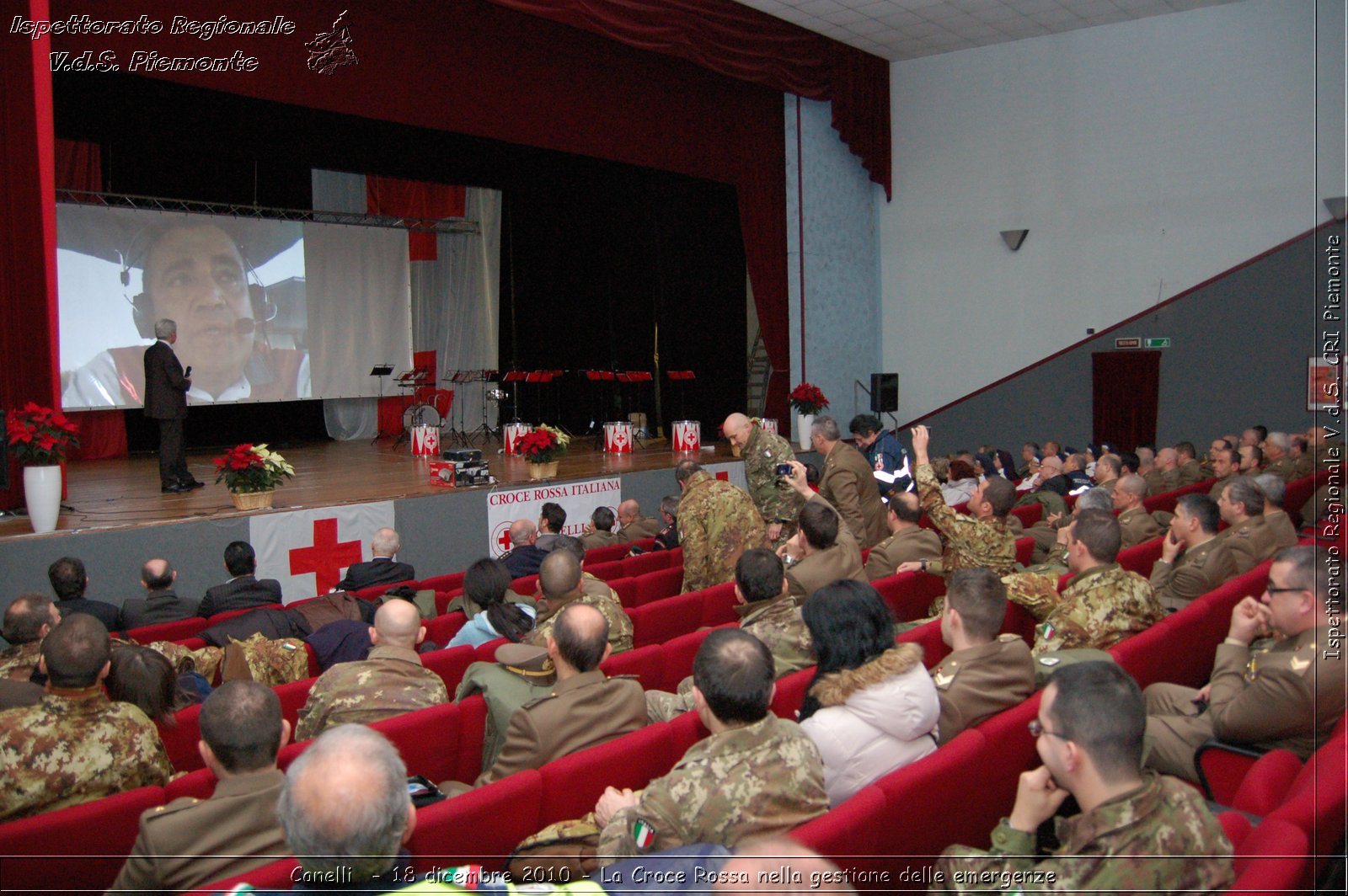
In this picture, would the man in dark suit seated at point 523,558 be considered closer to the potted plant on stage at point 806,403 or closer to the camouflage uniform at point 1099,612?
the camouflage uniform at point 1099,612

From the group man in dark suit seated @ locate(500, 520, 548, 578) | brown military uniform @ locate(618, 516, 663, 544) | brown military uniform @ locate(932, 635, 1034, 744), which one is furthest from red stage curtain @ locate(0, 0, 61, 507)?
brown military uniform @ locate(932, 635, 1034, 744)

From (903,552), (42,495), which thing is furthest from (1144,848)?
(42,495)

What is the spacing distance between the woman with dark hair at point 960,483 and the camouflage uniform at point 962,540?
2.78 metres

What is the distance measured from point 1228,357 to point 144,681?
10.6 meters

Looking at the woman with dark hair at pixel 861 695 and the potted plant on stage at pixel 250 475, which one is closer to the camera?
the woman with dark hair at pixel 861 695

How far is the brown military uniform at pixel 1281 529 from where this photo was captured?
13.4 ft

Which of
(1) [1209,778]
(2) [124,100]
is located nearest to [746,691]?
(1) [1209,778]

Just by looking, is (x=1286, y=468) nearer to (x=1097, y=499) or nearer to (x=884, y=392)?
(x=1097, y=499)

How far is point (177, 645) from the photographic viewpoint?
3.36 metres

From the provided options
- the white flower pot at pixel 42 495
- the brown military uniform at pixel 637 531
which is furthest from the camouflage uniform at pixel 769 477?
the white flower pot at pixel 42 495

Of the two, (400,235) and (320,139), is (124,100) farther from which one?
(400,235)

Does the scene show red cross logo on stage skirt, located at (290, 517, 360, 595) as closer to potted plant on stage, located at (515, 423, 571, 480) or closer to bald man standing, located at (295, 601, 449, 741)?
potted plant on stage, located at (515, 423, 571, 480)

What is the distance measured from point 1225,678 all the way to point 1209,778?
0.90 feet

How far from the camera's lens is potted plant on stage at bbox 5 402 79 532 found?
18.6ft
